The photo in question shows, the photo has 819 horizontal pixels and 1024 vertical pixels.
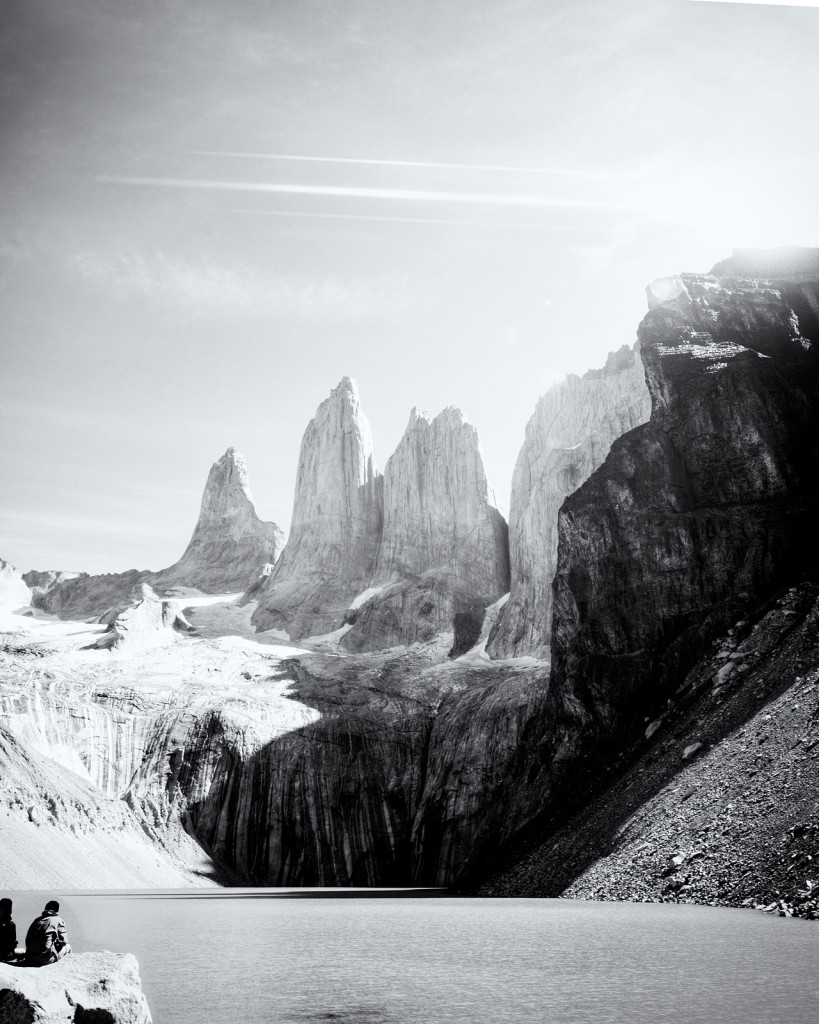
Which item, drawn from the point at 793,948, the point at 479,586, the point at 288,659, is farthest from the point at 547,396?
the point at 793,948

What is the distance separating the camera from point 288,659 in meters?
107

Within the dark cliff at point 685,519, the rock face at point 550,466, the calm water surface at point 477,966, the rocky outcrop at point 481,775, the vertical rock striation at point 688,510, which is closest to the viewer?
the calm water surface at point 477,966

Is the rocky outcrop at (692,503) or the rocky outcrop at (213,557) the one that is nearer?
the rocky outcrop at (692,503)

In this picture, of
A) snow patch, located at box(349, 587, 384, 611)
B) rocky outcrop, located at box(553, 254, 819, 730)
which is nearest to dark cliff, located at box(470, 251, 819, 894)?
rocky outcrop, located at box(553, 254, 819, 730)

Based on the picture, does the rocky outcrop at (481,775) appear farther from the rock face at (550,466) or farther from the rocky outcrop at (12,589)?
the rocky outcrop at (12,589)

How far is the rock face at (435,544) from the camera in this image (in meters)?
122

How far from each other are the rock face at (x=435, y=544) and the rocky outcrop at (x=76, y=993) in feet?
333

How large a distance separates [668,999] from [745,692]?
119 feet

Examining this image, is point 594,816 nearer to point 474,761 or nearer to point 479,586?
point 474,761

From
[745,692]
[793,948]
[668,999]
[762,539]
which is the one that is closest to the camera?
[668,999]

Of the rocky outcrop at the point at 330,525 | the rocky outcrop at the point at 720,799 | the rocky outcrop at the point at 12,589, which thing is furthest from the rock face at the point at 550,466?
the rocky outcrop at the point at 12,589

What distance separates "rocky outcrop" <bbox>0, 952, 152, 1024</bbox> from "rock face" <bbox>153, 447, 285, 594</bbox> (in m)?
156

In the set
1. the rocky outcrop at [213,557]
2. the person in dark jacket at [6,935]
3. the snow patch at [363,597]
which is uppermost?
the rocky outcrop at [213,557]

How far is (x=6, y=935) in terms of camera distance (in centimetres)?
1692
